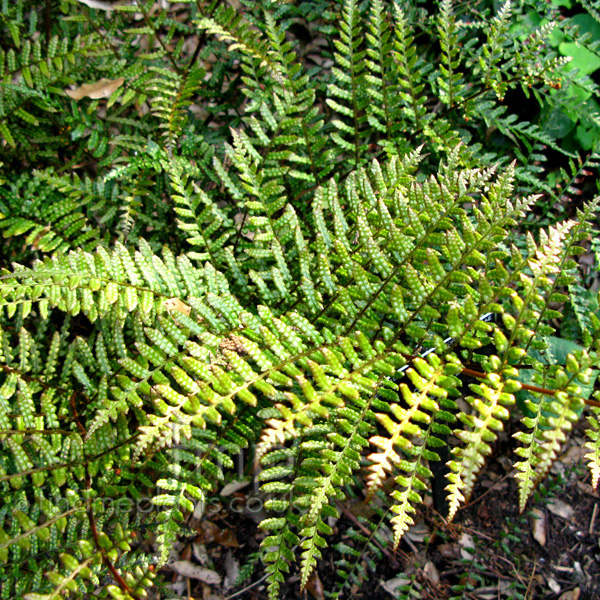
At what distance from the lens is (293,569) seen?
7.34 ft

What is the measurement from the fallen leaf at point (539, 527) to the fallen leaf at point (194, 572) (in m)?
1.56

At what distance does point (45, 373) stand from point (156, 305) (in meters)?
0.59

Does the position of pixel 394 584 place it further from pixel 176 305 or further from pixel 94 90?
pixel 94 90

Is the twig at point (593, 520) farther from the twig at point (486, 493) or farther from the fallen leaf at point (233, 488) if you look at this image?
the fallen leaf at point (233, 488)

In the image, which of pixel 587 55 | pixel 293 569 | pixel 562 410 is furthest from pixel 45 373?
pixel 587 55

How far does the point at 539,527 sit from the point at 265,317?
1.97 metres

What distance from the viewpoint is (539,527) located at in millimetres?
2338

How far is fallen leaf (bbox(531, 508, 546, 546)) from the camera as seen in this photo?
2314mm

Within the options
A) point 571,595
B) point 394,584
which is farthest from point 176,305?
point 571,595

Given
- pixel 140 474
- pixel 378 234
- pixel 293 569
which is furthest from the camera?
pixel 293 569

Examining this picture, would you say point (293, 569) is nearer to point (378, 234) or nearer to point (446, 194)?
point (378, 234)

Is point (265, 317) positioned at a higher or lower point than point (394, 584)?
higher

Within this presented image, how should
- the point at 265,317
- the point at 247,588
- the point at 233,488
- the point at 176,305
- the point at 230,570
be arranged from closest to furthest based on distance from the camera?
the point at 265,317 < the point at 176,305 < the point at 247,588 < the point at 230,570 < the point at 233,488

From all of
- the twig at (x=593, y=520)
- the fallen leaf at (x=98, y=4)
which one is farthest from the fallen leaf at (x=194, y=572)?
the fallen leaf at (x=98, y=4)
